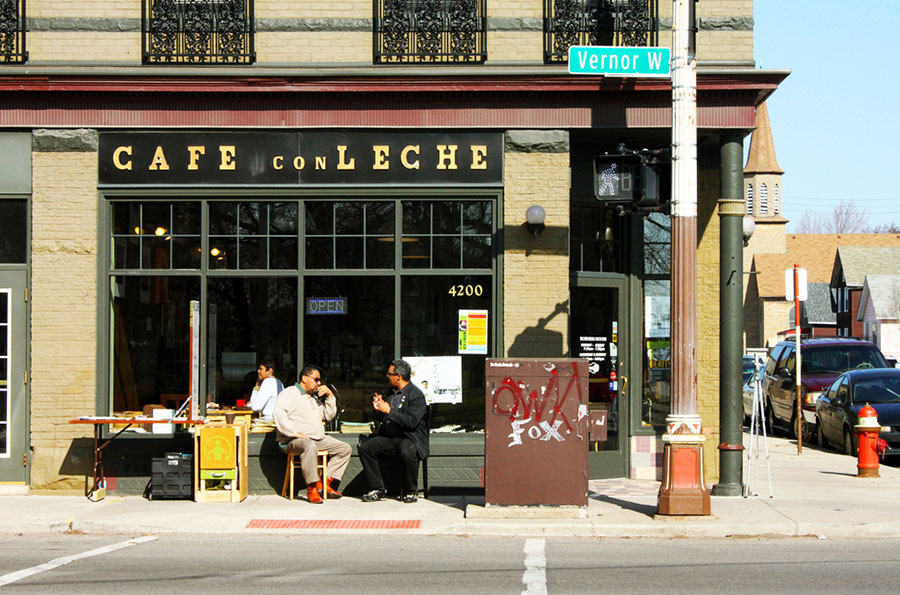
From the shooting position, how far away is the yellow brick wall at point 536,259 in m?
13.0

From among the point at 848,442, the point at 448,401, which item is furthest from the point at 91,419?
the point at 848,442

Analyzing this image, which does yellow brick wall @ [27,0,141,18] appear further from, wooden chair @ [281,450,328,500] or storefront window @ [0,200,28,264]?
wooden chair @ [281,450,328,500]

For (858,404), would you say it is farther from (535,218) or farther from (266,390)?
(266,390)

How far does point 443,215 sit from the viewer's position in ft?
43.2

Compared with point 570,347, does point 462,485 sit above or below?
below

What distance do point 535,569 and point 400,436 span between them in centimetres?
396

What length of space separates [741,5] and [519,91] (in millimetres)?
2890

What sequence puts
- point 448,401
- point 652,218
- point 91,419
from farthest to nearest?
point 652,218, point 448,401, point 91,419

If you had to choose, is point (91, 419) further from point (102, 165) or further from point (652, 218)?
point (652, 218)

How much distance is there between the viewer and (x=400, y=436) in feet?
40.7

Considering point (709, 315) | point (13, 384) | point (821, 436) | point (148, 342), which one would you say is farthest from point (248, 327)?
point (821, 436)

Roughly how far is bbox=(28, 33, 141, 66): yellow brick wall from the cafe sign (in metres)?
0.94

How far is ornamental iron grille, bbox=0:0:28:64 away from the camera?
1319cm

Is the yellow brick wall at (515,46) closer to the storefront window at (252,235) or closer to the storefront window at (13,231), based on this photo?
the storefront window at (252,235)
